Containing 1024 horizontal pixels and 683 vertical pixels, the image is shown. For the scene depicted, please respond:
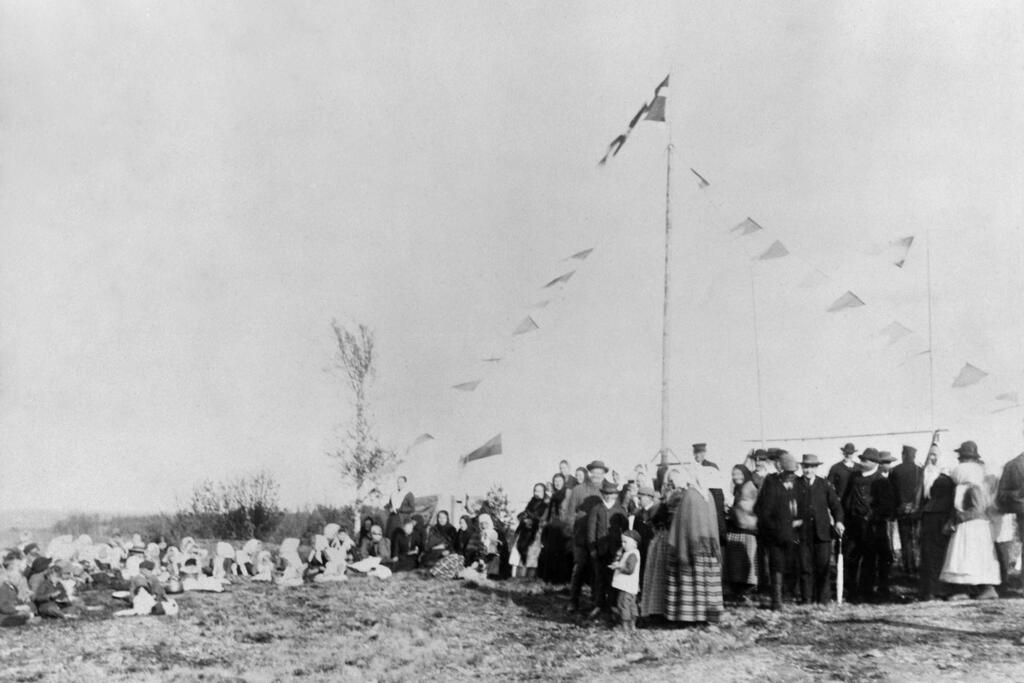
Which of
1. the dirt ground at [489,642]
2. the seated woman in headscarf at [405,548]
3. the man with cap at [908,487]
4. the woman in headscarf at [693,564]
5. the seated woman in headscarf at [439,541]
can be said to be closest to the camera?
the dirt ground at [489,642]

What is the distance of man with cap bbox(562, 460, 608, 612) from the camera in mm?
11695

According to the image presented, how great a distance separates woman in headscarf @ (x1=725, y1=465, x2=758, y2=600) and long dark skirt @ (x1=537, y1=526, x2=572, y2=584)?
10.6 ft

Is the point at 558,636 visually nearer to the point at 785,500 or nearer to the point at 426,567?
the point at 785,500

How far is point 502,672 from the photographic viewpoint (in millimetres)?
9633

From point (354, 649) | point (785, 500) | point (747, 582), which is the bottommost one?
point (354, 649)

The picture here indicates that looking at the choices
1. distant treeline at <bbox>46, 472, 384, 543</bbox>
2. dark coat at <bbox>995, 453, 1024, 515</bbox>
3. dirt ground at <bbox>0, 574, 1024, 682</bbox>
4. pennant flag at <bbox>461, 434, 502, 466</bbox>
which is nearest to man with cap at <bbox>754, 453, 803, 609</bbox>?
dirt ground at <bbox>0, 574, 1024, 682</bbox>

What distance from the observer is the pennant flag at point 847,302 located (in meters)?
12.2

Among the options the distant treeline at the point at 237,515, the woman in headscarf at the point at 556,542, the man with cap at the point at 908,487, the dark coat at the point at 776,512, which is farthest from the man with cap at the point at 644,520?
the distant treeline at the point at 237,515

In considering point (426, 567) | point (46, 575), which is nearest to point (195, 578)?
point (46, 575)

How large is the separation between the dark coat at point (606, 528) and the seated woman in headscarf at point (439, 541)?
559 centimetres

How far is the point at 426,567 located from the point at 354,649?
525 centimetres

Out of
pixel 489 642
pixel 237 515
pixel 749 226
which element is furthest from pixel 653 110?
pixel 237 515

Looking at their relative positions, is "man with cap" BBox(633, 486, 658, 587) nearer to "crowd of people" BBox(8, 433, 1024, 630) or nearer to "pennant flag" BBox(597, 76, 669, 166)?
"crowd of people" BBox(8, 433, 1024, 630)

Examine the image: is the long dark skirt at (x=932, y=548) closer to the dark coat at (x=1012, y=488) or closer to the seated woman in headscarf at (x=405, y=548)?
the dark coat at (x=1012, y=488)
